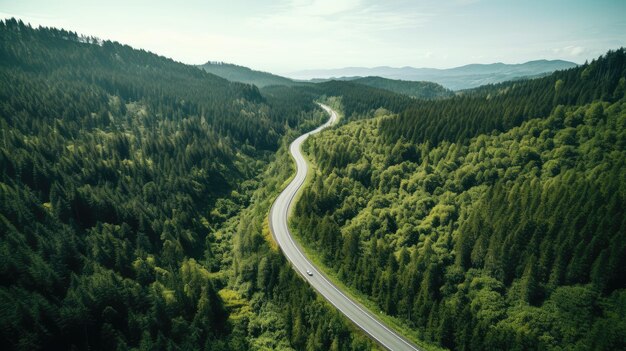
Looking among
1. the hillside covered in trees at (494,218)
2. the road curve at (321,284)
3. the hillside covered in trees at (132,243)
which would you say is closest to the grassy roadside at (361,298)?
the road curve at (321,284)

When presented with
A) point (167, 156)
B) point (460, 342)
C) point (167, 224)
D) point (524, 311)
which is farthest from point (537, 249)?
point (167, 156)

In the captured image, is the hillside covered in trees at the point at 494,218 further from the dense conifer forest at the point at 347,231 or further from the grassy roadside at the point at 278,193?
the grassy roadside at the point at 278,193

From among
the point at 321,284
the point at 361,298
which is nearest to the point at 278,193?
the point at 321,284

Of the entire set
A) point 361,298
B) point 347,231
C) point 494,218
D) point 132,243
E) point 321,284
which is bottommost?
point 361,298

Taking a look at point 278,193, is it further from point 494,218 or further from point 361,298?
point 494,218

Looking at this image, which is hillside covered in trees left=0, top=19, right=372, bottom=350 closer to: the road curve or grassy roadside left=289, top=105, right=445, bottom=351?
the road curve

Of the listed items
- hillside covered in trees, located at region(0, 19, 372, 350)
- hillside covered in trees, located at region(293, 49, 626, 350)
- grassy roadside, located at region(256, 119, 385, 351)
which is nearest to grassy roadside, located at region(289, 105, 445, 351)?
hillside covered in trees, located at region(293, 49, 626, 350)
